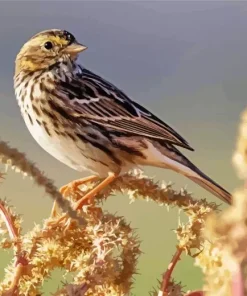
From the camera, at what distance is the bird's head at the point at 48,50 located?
2.93 feet

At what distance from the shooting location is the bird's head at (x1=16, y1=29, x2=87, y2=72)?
89cm

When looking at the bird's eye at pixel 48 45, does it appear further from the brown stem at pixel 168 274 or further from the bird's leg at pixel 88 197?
the brown stem at pixel 168 274

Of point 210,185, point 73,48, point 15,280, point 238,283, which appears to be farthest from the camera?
point 73,48

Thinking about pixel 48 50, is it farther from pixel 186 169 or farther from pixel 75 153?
pixel 186 169

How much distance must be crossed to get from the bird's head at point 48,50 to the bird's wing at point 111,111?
5cm

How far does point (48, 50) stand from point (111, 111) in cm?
16

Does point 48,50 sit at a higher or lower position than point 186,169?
higher

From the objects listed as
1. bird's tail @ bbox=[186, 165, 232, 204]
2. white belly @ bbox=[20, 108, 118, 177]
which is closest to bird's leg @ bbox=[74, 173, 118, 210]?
bird's tail @ bbox=[186, 165, 232, 204]

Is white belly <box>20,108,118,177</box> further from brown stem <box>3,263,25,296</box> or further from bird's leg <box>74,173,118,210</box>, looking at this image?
brown stem <box>3,263,25,296</box>

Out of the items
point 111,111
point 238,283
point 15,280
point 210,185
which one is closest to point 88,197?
point 15,280

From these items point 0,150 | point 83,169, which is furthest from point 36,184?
point 83,169

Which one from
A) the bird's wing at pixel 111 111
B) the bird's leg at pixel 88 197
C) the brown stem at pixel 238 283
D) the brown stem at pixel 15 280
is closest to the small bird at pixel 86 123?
the bird's wing at pixel 111 111

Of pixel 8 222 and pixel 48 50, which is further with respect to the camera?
pixel 48 50

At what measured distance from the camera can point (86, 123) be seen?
2.79 ft
